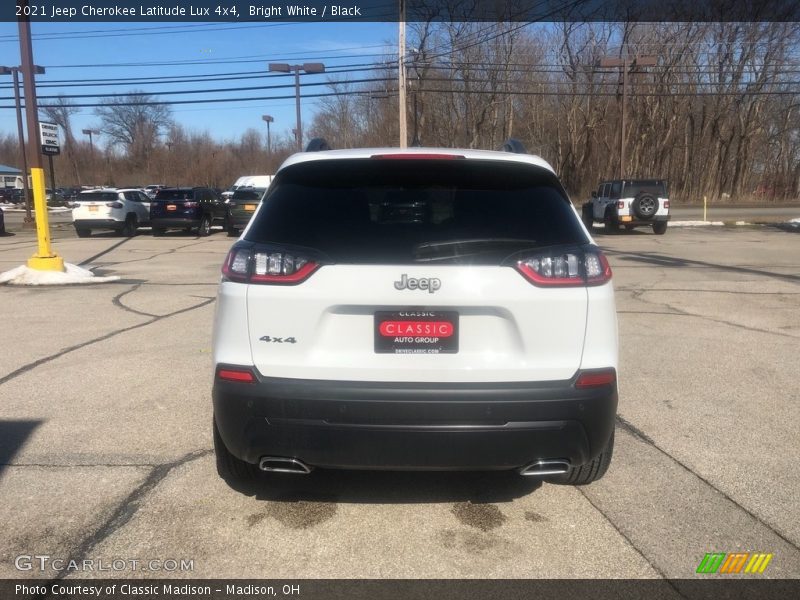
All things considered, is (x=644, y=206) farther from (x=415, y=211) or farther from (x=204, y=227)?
(x=415, y=211)

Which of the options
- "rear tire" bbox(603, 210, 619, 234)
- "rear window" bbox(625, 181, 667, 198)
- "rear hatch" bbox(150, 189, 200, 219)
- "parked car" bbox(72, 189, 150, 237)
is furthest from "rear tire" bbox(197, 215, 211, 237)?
"rear window" bbox(625, 181, 667, 198)

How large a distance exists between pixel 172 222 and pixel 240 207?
339 cm

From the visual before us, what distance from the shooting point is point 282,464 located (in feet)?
9.58

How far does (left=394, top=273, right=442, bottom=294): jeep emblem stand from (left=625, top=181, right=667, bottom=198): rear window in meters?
21.3

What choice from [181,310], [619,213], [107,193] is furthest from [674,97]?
[181,310]

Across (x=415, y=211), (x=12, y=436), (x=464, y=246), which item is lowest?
(x=12, y=436)

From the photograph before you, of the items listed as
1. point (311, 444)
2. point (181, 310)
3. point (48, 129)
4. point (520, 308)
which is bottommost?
point (181, 310)

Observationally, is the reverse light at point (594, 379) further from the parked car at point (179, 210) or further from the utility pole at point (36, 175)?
the parked car at point (179, 210)

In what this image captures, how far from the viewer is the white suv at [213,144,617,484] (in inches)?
108

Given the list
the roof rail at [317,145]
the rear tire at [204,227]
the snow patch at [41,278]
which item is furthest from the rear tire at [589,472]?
the rear tire at [204,227]

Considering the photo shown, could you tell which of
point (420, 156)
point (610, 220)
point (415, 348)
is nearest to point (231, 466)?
point (415, 348)

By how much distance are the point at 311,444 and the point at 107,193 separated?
23740 millimetres

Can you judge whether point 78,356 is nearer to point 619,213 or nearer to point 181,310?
point 181,310

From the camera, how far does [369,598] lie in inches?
102
